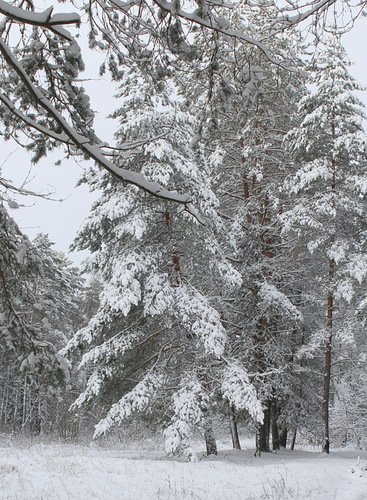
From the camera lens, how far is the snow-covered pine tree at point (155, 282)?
34.5ft

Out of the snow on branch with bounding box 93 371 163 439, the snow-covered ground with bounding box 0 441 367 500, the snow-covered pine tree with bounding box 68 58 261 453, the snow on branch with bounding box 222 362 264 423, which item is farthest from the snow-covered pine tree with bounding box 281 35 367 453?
the snow on branch with bounding box 93 371 163 439

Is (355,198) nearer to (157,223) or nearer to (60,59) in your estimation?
(157,223)

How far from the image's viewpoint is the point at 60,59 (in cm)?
429

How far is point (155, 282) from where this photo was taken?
10.9m

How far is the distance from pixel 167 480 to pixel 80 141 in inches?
265

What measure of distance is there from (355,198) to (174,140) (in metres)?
5.20

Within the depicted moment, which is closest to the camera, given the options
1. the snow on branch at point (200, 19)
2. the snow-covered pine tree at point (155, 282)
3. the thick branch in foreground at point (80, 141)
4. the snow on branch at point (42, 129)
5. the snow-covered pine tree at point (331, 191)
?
the thick branch in foreground at point (80, 141)

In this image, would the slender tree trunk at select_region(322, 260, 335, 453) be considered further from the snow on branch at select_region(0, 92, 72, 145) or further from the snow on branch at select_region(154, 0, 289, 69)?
the snow on branch at select_region(0, 92, 72, 145)

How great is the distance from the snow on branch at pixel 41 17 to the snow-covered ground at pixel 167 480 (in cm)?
632

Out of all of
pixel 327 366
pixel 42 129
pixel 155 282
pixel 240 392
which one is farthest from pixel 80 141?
pixel 327 366

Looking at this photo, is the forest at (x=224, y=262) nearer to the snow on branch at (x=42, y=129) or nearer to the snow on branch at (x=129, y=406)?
the snow on branch at (x=129, y=406)

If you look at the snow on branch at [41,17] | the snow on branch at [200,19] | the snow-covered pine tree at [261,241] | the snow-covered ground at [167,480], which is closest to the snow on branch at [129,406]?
the snow-covered ground at [167,480]

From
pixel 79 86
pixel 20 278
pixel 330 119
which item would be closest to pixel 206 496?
pixel 20 278

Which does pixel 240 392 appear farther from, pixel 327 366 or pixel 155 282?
pixel 327 366
